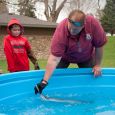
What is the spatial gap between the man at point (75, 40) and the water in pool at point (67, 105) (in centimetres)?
22

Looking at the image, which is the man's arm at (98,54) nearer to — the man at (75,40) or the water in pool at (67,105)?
the man at (75,40)

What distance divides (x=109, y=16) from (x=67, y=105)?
36590 mm

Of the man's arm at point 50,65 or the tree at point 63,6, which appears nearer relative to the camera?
the man's arm at point 50,65

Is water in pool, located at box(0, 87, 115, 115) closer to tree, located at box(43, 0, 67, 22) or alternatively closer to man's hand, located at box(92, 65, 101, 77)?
man's hand, located at box(92, 65, 101, 77)

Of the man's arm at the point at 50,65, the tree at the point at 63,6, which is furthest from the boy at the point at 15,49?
the tree at the point at 63,6

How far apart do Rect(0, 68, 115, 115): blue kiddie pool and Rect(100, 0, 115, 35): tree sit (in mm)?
35126

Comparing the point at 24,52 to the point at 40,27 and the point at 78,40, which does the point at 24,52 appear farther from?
the point at 40,27

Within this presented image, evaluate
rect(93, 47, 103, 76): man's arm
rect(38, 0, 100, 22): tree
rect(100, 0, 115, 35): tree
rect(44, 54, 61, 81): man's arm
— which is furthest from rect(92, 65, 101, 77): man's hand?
rect(100, 0, 115, 35): tree

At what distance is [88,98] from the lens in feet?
15.1

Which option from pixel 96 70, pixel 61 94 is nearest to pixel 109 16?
pixel 96 70

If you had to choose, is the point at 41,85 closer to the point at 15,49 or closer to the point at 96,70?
the point at 96,70

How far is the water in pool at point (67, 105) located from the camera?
12.6 feet

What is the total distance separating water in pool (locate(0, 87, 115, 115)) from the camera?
151 inches

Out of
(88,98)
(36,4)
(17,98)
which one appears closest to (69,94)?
(88,98)
